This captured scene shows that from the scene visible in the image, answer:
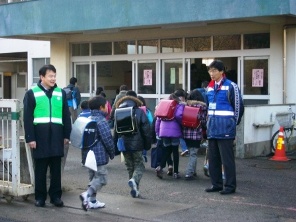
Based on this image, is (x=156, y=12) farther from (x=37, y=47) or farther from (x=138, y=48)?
(x=37, y=47)

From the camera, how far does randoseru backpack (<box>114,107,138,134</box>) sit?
8.67 m

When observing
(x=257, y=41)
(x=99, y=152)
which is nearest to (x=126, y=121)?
(x=99, y=152)

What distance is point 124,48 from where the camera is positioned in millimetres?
19250

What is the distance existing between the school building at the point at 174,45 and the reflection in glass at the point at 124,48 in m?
0.03

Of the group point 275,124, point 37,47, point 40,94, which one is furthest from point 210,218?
point 37,47

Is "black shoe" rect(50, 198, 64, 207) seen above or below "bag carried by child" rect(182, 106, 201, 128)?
below

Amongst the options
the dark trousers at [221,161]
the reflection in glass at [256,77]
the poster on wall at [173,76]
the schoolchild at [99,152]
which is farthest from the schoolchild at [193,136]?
the poster on wall at [173,76]

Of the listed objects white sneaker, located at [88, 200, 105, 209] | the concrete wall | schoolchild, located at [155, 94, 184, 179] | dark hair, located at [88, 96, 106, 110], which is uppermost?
the concrete wall

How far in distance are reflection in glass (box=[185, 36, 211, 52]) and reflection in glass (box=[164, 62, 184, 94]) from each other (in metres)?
0.66

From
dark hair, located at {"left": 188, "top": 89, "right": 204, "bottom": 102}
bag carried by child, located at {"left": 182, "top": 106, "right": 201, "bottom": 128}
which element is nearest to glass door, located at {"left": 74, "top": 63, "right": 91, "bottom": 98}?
dark hair, located at {"left": 188, "top": 89, "right": 204, "bottom": 102}

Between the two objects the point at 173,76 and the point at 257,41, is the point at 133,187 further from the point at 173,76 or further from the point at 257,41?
the point at 173,76

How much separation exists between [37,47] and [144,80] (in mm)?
7507

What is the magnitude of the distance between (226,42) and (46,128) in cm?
949

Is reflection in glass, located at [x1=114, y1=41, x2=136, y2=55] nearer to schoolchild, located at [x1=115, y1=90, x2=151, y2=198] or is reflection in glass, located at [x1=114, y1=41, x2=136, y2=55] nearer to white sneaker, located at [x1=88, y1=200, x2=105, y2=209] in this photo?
schoolchild, located at [x1=115, y1=90, x2=151, y2=198]
